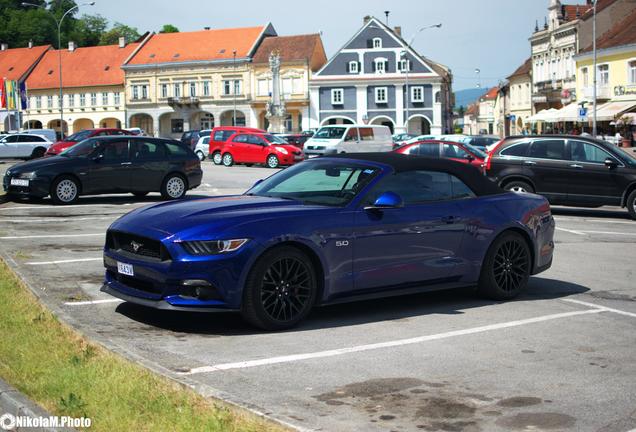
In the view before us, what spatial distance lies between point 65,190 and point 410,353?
591 inches

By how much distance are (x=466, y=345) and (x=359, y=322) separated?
4.16ft

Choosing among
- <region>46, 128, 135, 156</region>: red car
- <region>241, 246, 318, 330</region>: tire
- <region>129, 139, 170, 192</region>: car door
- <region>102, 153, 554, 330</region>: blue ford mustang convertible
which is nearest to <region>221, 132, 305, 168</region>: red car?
<region>46, 128, 135, 156</region>: red car

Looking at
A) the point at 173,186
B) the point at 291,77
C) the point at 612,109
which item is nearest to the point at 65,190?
the point at 173,186

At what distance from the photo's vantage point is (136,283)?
820 centimetres

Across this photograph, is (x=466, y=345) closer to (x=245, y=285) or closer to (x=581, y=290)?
(x=245, y=285)

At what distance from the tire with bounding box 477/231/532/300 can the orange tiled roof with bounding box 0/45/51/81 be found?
110 meters

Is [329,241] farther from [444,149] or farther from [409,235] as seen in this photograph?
[444,149]

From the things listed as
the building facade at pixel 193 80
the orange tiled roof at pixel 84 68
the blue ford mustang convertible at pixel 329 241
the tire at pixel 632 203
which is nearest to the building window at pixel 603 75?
the building facade at pixel 193 80

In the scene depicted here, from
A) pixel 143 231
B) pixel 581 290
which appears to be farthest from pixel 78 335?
pixel 581 290

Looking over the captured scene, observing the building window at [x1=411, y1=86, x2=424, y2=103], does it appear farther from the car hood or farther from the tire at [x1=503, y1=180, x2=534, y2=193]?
the car hood

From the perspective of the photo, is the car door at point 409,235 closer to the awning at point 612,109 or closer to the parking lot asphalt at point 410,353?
the parking lot asphalt at point 410,353

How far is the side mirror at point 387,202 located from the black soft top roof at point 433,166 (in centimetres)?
53

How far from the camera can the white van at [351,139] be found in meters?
48.0

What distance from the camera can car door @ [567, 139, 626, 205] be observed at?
20547 mm
